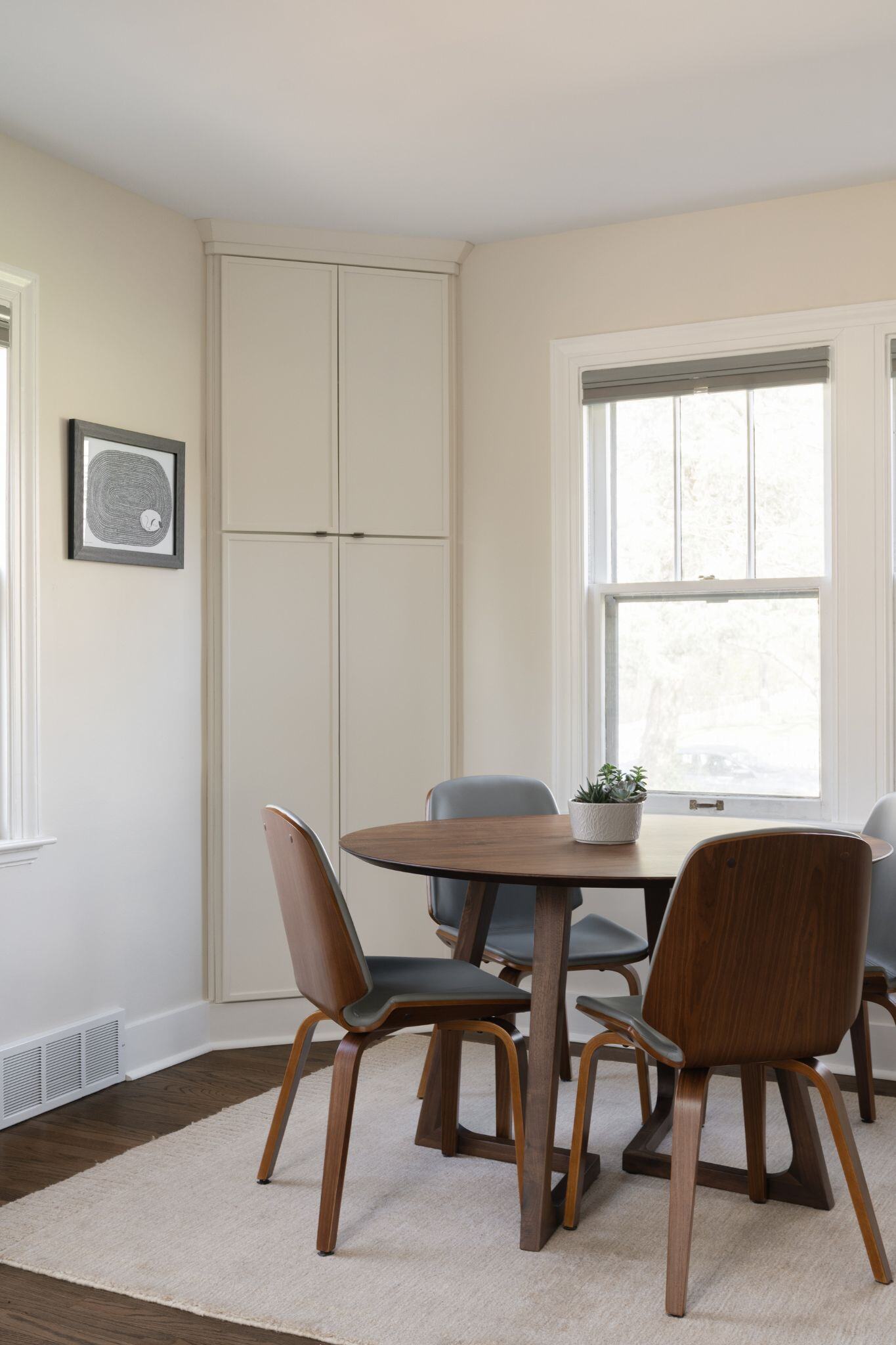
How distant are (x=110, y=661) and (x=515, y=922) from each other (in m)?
1.50

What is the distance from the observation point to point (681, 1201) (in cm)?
226

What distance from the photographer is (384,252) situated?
4.25 metres

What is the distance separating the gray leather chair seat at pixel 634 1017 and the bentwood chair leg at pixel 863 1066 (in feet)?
3.03

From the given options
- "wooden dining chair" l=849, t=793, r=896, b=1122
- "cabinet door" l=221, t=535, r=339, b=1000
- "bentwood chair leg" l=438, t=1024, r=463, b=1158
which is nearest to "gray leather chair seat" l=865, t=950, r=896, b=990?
"wooden dining chair" l=849, t=793, r=896, b=1122

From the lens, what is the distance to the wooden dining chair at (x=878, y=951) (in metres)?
3.02

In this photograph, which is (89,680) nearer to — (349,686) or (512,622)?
(349,686)

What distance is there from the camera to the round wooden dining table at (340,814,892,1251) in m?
2.53

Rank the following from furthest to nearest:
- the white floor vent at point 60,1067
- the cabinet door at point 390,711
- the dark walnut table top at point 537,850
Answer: the cabinet door at point 390,711, the white floor vent at point 60,1067, the dark walnut table top at point 537,850

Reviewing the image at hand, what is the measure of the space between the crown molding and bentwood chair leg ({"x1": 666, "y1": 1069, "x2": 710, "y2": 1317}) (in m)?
3.07

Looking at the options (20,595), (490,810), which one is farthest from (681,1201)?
(20,595)

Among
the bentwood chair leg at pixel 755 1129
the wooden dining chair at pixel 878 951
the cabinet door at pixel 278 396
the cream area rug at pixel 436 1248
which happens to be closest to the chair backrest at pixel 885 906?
the wooden dining chair at pixel 878 951

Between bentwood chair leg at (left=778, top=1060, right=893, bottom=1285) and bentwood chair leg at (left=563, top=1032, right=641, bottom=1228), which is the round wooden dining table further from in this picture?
bentwood chair leg at (left=778, top=1060, right=893, bottom=1285)

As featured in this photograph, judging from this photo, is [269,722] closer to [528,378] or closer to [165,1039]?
[165,1039]

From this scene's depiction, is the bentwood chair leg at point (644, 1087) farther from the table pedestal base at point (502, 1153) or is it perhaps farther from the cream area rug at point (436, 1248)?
the table pedestal base at point (502, 1153)
